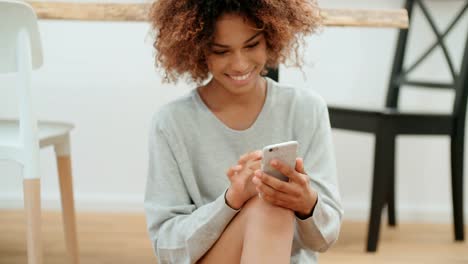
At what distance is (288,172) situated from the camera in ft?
3.85

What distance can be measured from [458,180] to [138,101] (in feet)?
3.92

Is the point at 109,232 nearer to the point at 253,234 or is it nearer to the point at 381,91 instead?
the point at 381,91

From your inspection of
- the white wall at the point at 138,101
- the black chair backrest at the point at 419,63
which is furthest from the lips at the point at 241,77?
the white wall at the point at 138,101

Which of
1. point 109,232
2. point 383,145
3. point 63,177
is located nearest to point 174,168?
point 63,177

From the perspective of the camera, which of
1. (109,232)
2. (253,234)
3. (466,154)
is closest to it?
(253,234)

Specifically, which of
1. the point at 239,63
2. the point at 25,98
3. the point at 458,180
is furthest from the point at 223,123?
the point at 458,180

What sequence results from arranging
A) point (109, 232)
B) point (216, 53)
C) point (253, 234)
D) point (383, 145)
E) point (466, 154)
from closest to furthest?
point (253, 234), point (216, 53), point (383, 145), point (109, 232), point (466, 154)

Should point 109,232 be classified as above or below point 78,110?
below

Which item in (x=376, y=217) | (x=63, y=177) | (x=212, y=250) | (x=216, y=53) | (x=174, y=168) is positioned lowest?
(x=376, y=217)

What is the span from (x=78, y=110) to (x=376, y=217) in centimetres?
122

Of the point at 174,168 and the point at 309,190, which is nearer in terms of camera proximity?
the point at 309,190

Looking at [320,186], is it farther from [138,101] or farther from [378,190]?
[138,101]

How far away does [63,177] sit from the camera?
195 cm

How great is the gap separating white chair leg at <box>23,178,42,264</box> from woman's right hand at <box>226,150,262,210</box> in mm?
565
